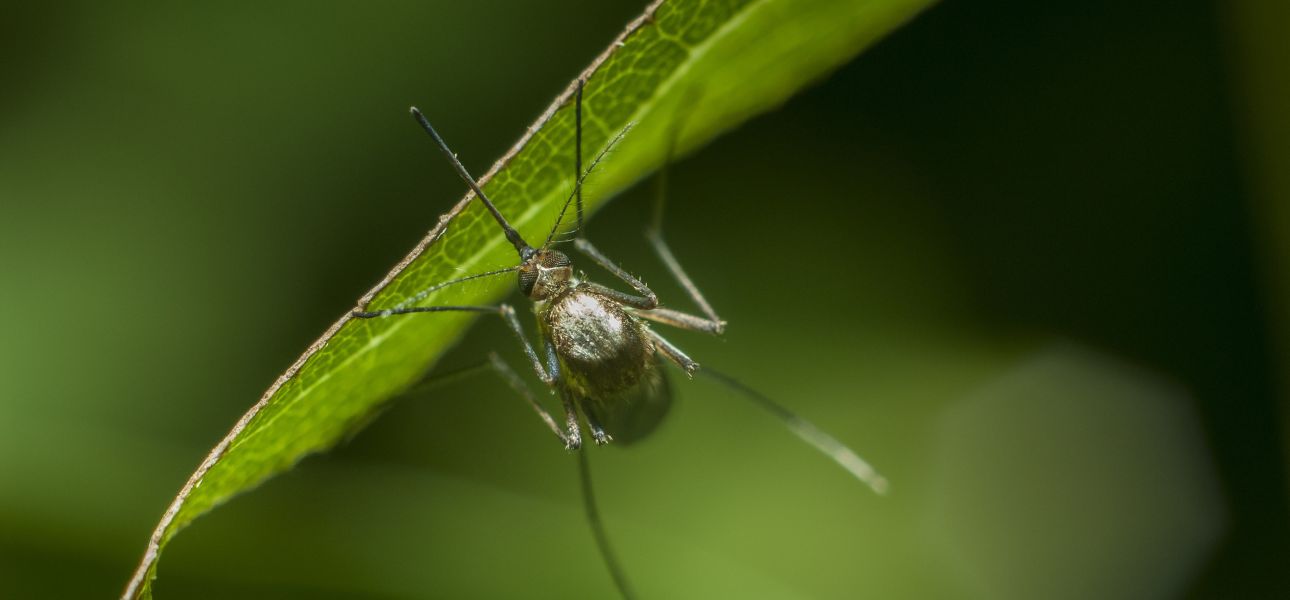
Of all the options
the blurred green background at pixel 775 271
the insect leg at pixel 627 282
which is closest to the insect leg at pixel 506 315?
the insect leg at pixel 627 282

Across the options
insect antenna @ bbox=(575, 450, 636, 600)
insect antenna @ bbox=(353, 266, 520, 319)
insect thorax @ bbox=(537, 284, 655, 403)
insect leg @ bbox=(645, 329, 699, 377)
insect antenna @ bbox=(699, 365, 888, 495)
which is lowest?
insect antenna @ bbox=(699, 365, 888, 495)

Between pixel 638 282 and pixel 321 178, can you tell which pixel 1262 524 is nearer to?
pixel 638 282

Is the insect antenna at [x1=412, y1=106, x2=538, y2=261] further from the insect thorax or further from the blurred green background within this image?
the blurred green background

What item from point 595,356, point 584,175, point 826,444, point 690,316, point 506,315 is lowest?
point 826,444

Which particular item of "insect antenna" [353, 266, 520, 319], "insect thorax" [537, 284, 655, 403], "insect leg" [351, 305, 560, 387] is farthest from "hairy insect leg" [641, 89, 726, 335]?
"insect antenna" [353, 266, 520, 319]

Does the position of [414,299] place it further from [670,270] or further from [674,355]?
[670,270]

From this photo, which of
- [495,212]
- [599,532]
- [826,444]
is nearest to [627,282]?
[599,532]
